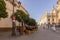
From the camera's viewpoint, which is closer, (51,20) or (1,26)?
(1,26)

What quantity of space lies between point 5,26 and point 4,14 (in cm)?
2315

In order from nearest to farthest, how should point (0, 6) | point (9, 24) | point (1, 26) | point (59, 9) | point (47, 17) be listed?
point (0, 6)
point (1, 26)
point (9, 24)
point (59, 9)
point (47, 17)

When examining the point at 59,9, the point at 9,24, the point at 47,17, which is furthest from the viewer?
the point at 47,17

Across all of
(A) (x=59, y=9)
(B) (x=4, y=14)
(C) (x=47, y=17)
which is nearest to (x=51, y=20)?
(C) (x=47, y=17)

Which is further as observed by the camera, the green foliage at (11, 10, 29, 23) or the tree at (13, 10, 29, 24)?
the tree at (13, 10, 29, 24)

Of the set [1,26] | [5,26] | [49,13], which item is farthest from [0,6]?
[49,13]

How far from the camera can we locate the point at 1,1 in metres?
30.9

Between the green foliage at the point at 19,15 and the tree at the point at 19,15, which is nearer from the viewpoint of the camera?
the green foliage at the point at 19,15

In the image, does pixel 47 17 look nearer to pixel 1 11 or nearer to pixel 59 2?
pixel 59 2

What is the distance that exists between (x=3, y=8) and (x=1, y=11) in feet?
1.63

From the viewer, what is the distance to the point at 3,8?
30.8m

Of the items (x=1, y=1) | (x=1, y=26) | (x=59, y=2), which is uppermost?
(x=59, y=2)

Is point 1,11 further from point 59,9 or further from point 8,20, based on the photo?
point 59,9

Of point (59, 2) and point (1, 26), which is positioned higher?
point (59, 2)
